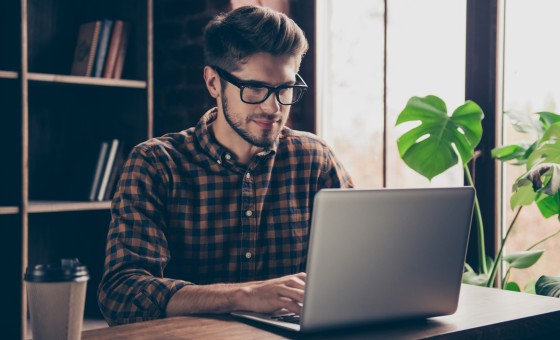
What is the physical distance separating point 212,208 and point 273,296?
1.88ft

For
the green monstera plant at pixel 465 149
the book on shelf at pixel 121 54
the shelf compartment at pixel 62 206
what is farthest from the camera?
the book on shelf at pixel 121 54

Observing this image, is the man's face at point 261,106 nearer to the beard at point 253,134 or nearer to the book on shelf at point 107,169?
the beard at point 253,134

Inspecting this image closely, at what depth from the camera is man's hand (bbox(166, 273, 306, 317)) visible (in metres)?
1.41

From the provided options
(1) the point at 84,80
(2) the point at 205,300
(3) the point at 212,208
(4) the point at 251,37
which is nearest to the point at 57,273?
(2) the point at 205,300

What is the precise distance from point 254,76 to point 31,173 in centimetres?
143

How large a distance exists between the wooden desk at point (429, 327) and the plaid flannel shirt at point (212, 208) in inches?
13.4

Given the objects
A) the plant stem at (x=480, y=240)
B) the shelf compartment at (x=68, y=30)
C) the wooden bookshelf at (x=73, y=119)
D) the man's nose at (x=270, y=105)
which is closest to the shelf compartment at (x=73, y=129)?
the wooden bookshelf at (x=73, y=119)

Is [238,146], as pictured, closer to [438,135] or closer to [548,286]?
[438,135]

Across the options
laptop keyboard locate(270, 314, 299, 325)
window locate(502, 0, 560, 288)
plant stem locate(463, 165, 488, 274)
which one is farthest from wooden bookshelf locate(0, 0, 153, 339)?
laptop keyboard locate(270, 314, 299, 325)

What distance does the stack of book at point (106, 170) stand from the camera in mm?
2822

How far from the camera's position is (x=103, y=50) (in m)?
2.85

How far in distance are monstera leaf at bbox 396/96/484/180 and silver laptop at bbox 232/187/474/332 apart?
1.04 metres

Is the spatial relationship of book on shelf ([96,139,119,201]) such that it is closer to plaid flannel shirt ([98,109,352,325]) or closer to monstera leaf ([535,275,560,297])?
plaid flannel shirt ([98,109,352,325])

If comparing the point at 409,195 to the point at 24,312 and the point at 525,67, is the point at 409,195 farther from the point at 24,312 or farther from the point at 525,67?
the point at 24,312
